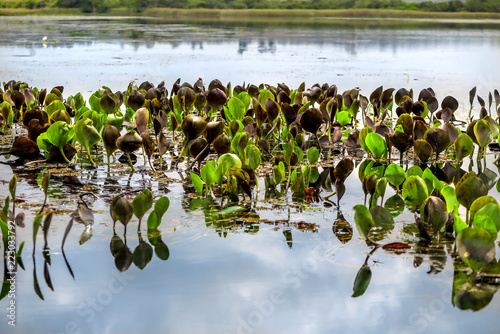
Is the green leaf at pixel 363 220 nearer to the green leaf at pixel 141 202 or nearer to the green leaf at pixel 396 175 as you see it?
the green leaf at pixel 141 202

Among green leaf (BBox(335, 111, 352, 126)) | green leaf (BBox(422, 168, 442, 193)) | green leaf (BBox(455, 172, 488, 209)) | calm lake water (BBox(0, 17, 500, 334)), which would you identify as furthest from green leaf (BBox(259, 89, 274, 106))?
green leaf (BBox(455, 172, 488, 209))

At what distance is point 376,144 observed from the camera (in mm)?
4121

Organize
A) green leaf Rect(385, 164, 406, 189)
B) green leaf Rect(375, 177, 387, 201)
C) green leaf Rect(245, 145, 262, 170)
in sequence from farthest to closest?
green leaf Rect(245, 145, 262, 170)
green leaf Rect(385, 164, 406, 189)
green leaf Rect(375, 177, 387, 201)

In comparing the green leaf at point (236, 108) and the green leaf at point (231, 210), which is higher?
the green leaf at point (236, 108)

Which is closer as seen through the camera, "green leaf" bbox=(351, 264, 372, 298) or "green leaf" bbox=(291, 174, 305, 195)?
"green leaf" bbox=(351, 264, 372, 298)

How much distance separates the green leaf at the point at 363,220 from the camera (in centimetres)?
247

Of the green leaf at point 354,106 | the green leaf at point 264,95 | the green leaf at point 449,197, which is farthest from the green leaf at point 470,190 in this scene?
the green leaf at point 264,95

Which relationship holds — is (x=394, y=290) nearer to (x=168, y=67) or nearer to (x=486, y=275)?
(x=486, y=275)

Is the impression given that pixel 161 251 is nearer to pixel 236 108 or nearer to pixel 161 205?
pixel 161 205

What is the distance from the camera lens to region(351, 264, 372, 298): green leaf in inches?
86.3

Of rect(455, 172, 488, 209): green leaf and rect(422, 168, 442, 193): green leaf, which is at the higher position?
rect(455, 172, 488, 209): green leaf

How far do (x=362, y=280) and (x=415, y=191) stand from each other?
95 centimetres

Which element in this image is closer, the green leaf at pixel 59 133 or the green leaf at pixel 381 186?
the green leaf at pixel 381 186

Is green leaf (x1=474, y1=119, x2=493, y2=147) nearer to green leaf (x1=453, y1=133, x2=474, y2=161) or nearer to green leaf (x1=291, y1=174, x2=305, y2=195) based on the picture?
green leaf (x1=453, y1=133, x2=474, y2=161)
